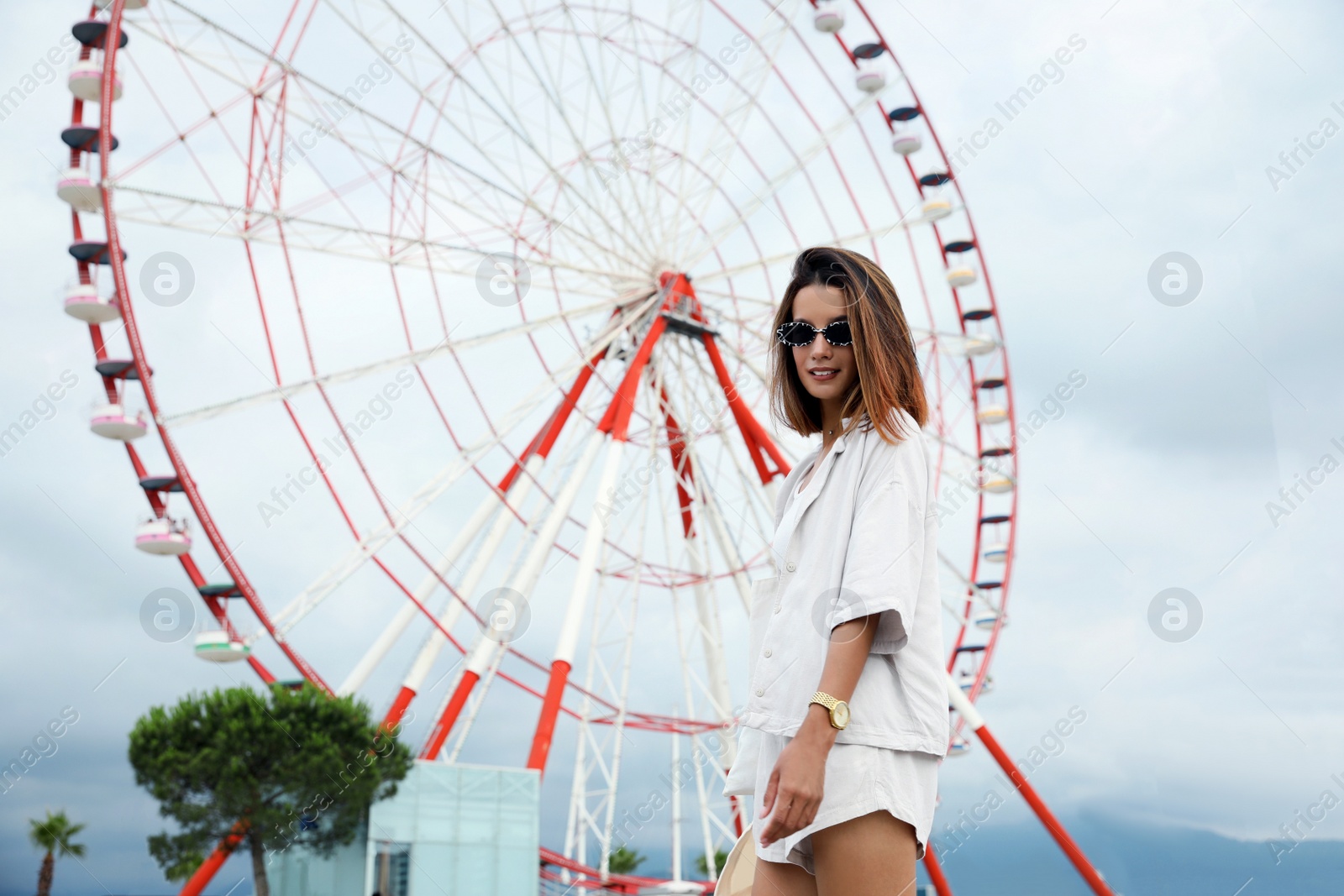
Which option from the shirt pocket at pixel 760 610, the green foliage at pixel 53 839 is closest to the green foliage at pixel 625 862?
the green foliage at pixel 53 839

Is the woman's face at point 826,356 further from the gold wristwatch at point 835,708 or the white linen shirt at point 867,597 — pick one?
the gold wristwatch at point 835,708

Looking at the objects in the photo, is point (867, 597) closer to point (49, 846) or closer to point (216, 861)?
point (216, 861)

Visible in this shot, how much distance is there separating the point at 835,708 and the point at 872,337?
0.71 meters

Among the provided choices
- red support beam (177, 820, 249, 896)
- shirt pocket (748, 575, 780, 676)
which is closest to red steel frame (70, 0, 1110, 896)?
red support beam (177, 820, 249, 896)

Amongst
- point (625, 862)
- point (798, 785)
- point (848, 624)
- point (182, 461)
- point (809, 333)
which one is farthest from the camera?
point (625, 862)

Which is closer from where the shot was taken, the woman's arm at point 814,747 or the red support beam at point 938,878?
the woman's arm at point 814,747

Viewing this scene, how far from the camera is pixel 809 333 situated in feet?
7.82

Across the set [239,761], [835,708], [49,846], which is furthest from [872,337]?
[49,846]

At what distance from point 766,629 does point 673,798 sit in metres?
16.4

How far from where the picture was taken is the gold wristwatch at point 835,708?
1956 millimetres

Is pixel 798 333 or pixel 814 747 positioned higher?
pixel 798 333

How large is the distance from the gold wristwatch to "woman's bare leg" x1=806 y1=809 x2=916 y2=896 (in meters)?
0.15

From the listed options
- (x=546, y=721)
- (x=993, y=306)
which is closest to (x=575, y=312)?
(x=546, y=721)

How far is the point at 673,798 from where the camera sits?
17938 mm
